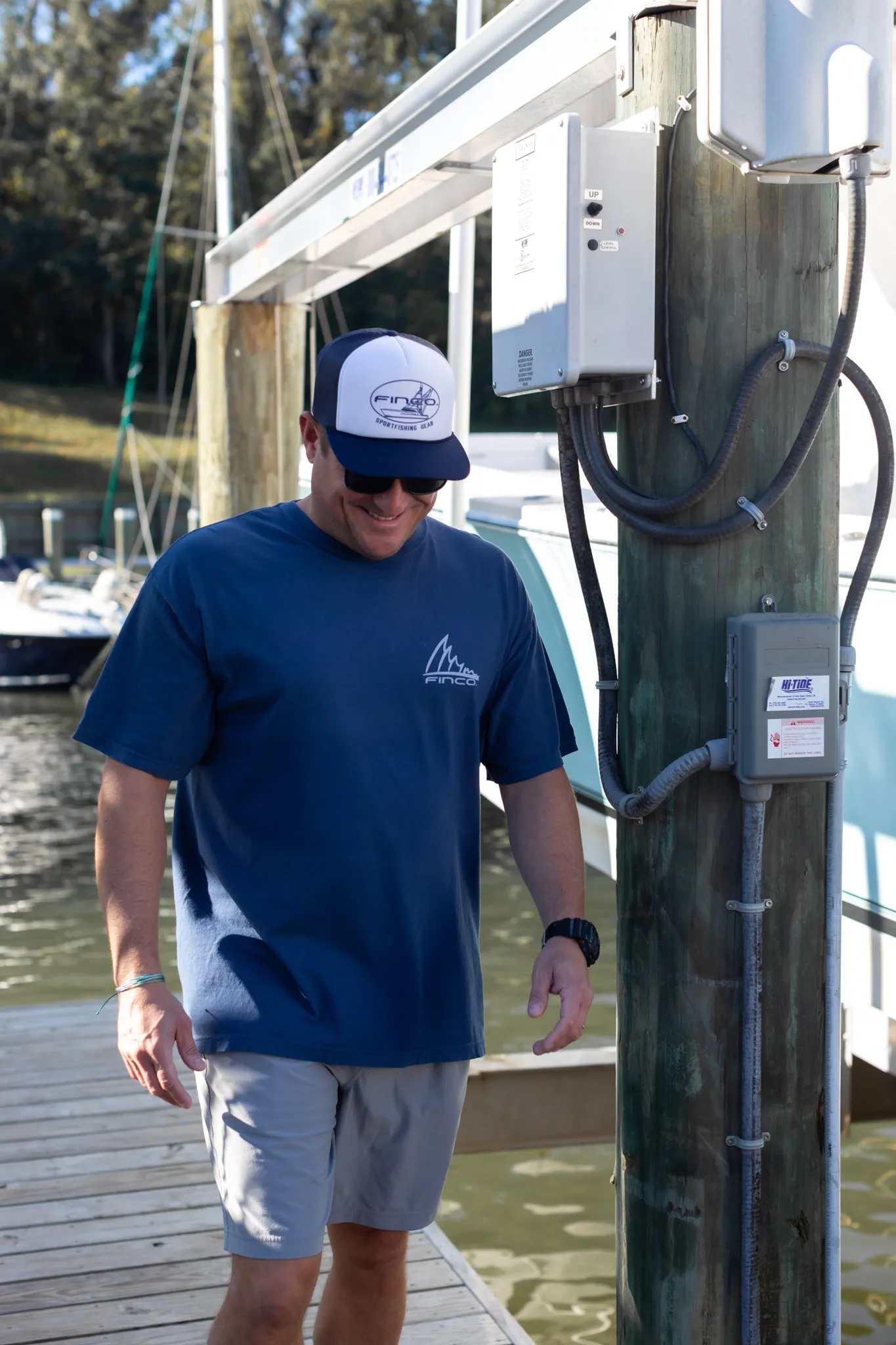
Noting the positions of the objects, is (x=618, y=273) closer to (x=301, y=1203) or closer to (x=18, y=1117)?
(x=301, y=1203)

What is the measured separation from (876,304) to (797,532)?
11.3 ft

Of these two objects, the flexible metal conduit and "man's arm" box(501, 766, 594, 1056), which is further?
"man's arm" box(501, 766, 594, 1056)

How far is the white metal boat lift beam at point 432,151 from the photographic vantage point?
3.42 m

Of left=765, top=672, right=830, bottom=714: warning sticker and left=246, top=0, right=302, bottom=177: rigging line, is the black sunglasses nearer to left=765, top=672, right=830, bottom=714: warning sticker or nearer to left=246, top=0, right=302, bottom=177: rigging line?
left=765, top=672, right=830, bottom=714: warning sticker

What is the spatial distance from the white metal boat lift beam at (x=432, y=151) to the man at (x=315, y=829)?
874 mm

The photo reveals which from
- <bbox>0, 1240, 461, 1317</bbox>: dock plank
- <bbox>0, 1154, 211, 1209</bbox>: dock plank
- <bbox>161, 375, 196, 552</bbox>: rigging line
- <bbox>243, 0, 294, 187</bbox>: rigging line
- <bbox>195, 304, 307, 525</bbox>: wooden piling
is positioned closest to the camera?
<bbox>0, 1240, 461, 1317</bbox>: dock plank

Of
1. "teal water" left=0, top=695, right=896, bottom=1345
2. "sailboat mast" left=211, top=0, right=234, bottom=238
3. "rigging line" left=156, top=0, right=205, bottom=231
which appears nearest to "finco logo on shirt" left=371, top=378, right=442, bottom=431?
"teal water" left=0, top=695, right=896, bottom=1345

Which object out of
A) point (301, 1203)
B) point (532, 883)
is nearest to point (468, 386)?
point (532, 883)

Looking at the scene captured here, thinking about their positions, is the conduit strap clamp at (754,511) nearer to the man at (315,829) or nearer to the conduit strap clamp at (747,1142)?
the man at (315,829)

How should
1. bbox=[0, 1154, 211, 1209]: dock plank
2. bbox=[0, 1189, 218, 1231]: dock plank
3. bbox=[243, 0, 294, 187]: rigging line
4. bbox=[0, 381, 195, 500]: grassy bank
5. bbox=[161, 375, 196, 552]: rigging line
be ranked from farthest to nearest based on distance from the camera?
1. bbox=[243, 0, 294, 187]: rigging line
2. bbox=[0, 381, 195, 500]: grassy bank
3. bbox=[161, 375, 196, 552]: rigging line
4. bbox=[0, 1154, 211, 1209]: dock plank
5. bbox=[0, 1189, 218, 1231]: dock plank

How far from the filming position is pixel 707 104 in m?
Result: 2.10

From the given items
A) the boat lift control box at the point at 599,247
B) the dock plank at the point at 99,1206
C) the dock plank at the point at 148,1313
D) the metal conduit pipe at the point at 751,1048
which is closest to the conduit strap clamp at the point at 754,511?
the boat lift control box at the point at 599,247

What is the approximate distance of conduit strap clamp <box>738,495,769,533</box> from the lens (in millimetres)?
2281

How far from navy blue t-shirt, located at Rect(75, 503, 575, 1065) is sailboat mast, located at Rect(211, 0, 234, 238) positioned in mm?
10662
